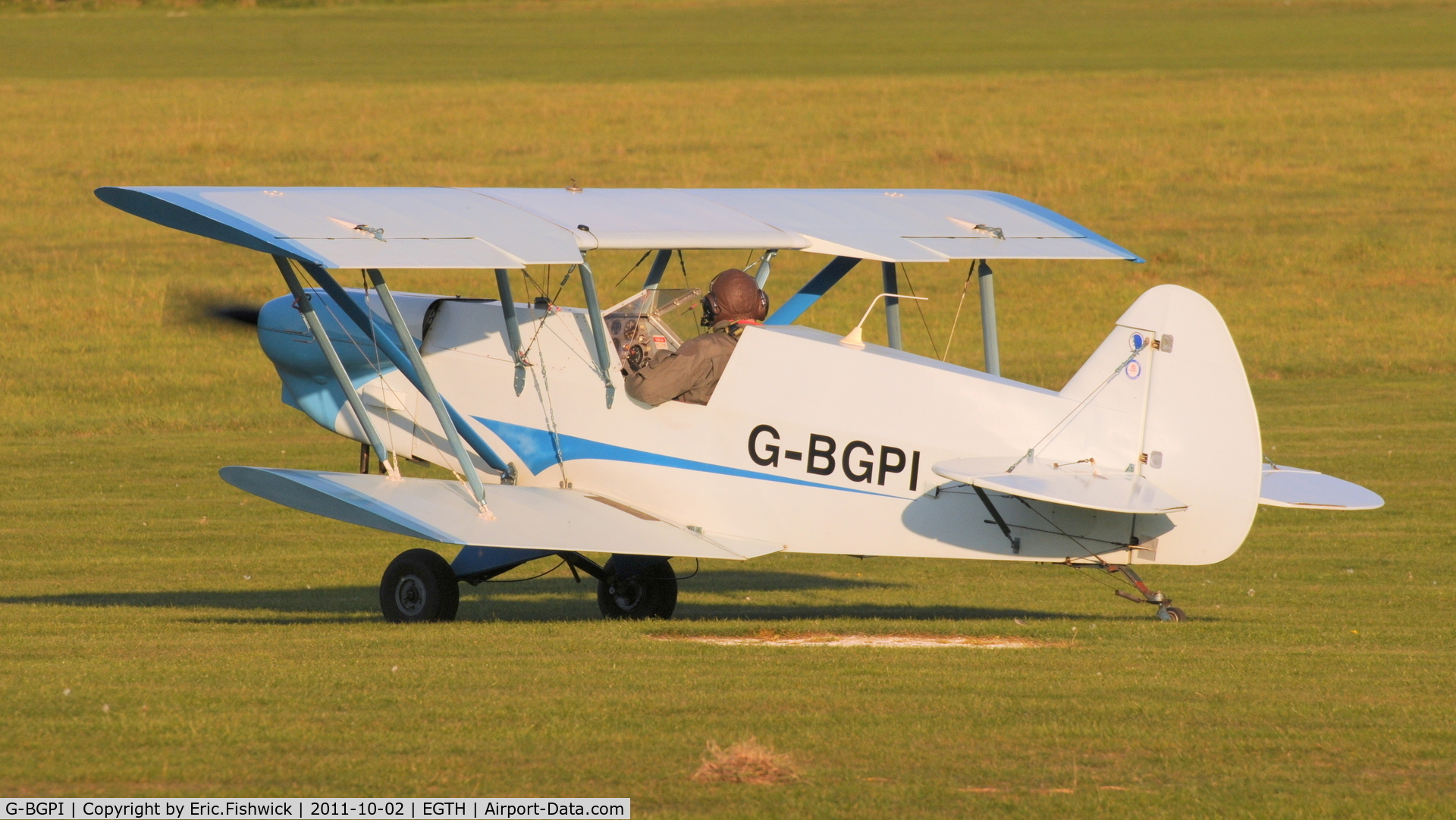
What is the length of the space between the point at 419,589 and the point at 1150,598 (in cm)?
428

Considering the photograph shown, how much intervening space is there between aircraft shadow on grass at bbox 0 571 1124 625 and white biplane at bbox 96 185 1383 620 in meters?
0.60

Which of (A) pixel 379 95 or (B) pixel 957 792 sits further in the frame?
(A) pixel 379 95

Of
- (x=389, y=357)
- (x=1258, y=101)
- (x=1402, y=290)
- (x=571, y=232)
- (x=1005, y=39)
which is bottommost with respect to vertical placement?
(x=389, y=357)

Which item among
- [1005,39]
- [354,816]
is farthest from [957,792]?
[1005,39]

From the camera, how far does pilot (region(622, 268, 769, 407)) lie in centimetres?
1068

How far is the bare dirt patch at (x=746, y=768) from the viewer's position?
6.72 meters

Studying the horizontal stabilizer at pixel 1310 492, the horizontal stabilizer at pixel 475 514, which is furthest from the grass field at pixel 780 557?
the horizontal stabilizer at pixel 1310 492

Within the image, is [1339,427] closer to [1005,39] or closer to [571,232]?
[571,232]

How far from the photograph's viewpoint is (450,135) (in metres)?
43.8

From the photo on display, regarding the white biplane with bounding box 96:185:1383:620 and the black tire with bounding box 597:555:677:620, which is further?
the black tire with bounding box 597:555:677:620

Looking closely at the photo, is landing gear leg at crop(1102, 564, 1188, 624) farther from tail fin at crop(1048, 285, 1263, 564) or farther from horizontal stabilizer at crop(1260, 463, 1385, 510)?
horizontal stabilizer at crop(1260, 463, 1385, 510)

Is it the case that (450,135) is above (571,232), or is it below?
above

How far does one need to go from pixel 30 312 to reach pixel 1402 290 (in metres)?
22.5

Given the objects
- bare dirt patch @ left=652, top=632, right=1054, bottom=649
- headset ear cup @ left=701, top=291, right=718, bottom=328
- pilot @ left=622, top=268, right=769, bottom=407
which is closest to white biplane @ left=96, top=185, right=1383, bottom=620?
pilot @ left=622, top=268, right=769, bottom=407
